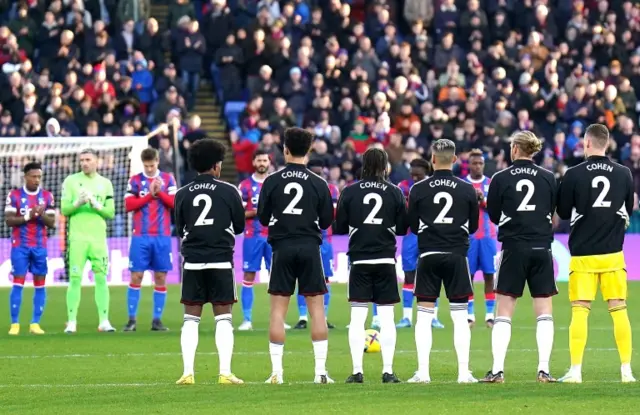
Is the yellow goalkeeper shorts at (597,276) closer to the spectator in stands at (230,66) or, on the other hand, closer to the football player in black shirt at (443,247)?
the football player in black shirt at (443,247)

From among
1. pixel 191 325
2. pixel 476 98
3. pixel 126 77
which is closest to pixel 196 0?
pixel 126 77

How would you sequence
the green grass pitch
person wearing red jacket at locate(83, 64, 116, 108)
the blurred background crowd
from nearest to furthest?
the green grass pitch → the blurred background crowd → person wearing red jacket at locate(83, 64, 116, 108)

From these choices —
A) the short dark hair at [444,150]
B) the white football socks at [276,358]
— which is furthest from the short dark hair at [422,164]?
the white football socks at [276,358]

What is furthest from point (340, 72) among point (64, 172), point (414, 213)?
point (414, 213)

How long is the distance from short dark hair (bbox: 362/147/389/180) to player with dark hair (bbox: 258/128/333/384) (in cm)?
46

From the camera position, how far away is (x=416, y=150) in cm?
A: 2688

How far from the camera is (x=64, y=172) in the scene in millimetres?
23859

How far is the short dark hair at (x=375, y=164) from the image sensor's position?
12812 millimetres

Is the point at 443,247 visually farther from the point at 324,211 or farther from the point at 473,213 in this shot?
the point at 324,211

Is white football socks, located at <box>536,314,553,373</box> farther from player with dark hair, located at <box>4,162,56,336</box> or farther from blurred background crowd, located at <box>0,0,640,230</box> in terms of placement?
blurred background crowd, located at <box>0,0,640,230</box>

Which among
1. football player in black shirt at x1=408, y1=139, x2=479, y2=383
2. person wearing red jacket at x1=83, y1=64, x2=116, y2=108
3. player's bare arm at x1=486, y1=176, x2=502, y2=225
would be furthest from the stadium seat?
player's bare arm at x1=486, y1=176, x2=502, y2=225

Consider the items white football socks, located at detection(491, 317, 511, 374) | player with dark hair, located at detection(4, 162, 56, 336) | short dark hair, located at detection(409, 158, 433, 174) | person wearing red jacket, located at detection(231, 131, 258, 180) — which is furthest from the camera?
person wearing red jacket, located at detection(231, 131, 258, 180)

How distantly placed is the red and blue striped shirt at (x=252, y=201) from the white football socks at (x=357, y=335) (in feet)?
19.7

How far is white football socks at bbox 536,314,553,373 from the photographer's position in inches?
487
